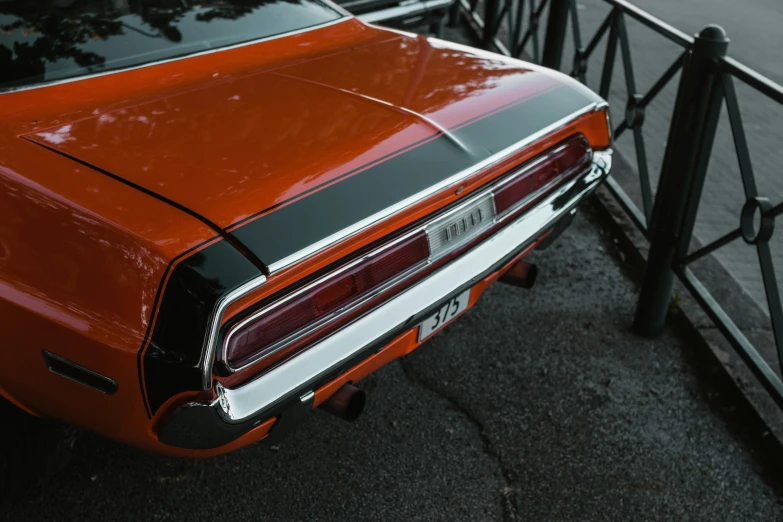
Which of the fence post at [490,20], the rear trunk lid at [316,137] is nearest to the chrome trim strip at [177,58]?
the rear trunk lid at [316,137]

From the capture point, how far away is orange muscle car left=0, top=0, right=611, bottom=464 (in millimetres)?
1660

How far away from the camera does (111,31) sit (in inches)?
100

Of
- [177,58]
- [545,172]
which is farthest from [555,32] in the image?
[177,58]

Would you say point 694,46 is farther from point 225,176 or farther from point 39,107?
point 39,107

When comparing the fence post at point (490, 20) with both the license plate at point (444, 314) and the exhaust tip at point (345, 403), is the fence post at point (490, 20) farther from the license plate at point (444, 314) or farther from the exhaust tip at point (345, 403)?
the exhaust tip at point (345, 403)

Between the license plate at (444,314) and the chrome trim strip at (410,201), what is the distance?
36 cm

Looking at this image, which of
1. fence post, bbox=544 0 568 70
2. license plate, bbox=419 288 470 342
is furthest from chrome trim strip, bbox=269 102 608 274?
fence post, bbox=544 0 568 70

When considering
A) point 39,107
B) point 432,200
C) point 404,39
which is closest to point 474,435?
point 432,200

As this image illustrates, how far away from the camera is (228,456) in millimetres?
2566

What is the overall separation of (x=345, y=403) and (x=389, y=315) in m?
0.27

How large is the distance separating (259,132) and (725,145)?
3.96m

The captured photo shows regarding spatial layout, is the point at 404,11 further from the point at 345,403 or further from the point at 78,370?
the point at 78,370

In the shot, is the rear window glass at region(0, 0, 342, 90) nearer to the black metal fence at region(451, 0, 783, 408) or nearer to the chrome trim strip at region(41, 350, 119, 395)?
the chrome trim strip at region(41, 350, 119, 395)

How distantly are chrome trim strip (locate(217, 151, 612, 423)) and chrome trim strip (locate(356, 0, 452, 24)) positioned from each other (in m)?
1.94
